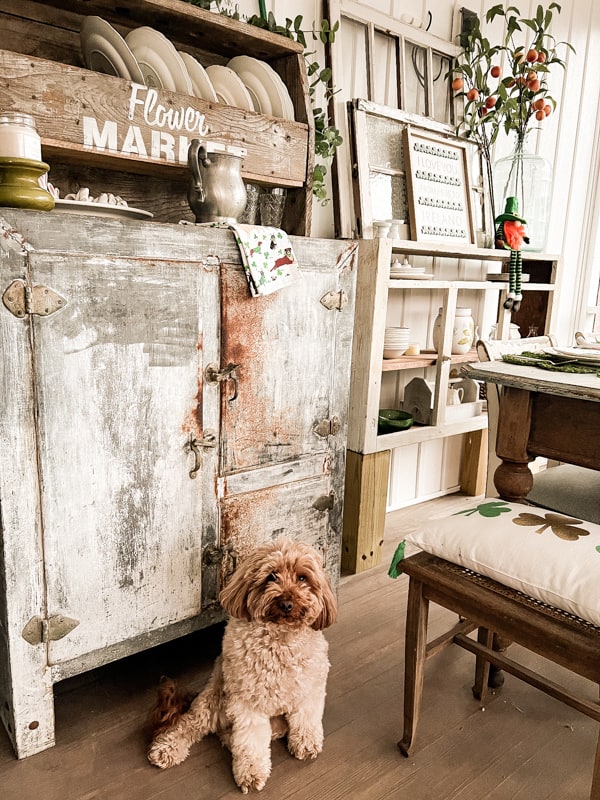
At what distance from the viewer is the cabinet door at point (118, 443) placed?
1.48 metres

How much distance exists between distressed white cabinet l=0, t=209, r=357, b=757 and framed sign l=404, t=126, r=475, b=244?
40.8 inches

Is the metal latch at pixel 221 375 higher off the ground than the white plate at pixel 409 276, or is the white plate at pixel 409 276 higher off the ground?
the white plate at pixel 409 276

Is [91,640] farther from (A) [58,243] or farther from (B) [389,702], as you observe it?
(A) [58,243]

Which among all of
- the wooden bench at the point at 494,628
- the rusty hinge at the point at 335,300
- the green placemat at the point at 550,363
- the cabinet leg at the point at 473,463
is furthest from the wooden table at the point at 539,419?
the cabinet leg at the point at 473,463

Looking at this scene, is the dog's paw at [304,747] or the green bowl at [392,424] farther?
the green bowl at [392,424]

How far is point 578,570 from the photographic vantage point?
1.27 meters

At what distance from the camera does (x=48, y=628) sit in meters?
1.56

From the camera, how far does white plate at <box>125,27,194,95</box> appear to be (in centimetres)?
181

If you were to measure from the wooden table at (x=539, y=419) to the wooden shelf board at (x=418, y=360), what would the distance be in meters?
0.94

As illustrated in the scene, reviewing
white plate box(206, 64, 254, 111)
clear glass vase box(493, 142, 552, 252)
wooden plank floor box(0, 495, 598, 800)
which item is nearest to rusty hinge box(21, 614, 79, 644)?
wooden plank floor box(0, 495, 598, 800)

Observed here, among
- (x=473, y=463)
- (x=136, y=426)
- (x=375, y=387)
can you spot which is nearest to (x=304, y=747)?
(x=136, y=426)

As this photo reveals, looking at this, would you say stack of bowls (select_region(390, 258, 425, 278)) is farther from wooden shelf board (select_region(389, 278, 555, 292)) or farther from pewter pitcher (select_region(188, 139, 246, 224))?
pewter pitcher (select_region(188, 139, 246, 224))

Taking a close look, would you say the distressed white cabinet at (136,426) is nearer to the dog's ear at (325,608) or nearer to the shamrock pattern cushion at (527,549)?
the dog's ear at (325,608)

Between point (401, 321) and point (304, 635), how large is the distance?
1822 mm
